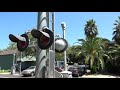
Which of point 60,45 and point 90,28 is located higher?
point 90,28

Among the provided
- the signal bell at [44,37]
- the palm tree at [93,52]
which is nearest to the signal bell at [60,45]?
the signal bell at [44,37]

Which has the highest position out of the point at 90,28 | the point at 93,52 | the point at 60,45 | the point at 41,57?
the point at 90,28

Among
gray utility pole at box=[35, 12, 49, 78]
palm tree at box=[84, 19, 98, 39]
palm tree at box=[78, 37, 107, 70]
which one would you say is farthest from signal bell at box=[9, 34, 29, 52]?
palm tree at box=[84, 19, 98, 39]

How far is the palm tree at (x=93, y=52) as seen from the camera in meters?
33.6

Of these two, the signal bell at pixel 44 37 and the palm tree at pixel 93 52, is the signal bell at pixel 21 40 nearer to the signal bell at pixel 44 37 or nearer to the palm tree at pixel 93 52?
the signal bell at pixel 44 37

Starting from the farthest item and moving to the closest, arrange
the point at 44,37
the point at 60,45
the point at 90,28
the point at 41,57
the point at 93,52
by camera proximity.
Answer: the point at 90,28 < the point at 93,52 < the point at 60,45 < the point at 41,57 < the point at 44,37

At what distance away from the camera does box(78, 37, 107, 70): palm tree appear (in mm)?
33594

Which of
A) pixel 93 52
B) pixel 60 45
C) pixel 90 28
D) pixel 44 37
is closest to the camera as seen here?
pixel 44 37

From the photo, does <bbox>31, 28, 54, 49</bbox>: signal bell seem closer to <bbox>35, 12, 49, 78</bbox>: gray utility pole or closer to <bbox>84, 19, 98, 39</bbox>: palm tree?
<bbox>35, 12, 49, 78</bbox>: gray utility pole

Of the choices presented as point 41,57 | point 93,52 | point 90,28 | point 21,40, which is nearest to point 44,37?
point 41,57

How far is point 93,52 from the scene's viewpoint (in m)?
33.7

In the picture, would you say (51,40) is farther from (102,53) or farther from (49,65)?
(102,53)

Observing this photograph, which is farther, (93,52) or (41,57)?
(93,52)

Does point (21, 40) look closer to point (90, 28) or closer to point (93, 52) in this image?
point (93, 52)
